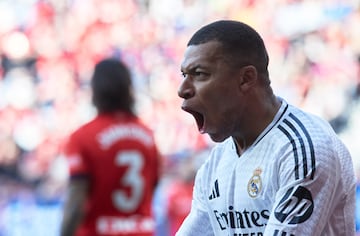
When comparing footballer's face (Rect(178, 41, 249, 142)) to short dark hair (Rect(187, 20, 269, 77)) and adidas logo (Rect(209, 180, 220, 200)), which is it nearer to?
short dark hair (Rect(187, 20, 269, 77))

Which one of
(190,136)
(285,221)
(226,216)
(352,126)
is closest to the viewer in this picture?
(285,221)

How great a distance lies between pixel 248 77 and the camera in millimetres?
2975

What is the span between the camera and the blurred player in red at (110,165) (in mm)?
5238

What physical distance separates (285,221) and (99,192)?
266 centimetres

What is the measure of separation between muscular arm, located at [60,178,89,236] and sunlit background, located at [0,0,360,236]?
251 inches

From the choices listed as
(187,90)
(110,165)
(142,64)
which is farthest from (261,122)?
(142,64)

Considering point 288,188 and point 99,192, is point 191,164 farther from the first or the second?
point 288,188

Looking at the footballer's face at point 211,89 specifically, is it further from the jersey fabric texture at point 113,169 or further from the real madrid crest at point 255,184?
the jersey fabric texture at point 113,169

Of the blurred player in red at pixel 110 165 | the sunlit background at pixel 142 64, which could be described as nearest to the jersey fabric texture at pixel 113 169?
the blurred player in red at pixel 110 165

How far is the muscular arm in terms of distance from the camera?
205 inches

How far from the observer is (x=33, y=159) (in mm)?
13742

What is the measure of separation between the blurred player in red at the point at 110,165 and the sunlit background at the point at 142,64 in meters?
6.30

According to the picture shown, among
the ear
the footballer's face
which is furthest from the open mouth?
the ear

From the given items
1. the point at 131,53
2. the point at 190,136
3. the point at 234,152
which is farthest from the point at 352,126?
the point at 234,152
